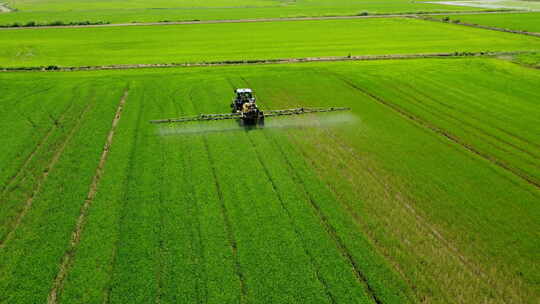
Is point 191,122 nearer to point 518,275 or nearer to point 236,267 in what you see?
point 236,267

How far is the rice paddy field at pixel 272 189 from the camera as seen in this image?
13945 millimetres

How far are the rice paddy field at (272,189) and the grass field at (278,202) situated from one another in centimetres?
10

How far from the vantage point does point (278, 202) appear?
18641mm

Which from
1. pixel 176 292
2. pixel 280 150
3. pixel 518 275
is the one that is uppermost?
pixel 280 150

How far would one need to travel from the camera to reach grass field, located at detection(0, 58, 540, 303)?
1385 centimetres

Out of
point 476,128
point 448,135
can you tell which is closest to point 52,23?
point 448,135

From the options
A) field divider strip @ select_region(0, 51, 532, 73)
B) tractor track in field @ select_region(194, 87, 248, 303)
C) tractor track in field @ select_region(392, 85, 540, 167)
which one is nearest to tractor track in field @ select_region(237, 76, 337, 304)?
tractor track in field @ select_region(194, 87, 248, 303)

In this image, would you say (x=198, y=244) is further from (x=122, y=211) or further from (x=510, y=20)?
(x=510, y=20)

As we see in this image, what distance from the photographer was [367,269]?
47.4ft

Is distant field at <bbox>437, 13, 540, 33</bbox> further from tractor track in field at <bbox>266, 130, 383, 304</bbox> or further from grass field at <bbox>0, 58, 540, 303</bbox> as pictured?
Answer: tractor track in field at <bbox>266, 130, 383, 304</bbox>

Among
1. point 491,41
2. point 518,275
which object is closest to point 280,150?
point 518,275

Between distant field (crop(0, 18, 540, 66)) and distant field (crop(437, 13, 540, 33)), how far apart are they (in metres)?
10.5

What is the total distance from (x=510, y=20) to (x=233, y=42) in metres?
75.1

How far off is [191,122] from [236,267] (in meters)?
16.7
